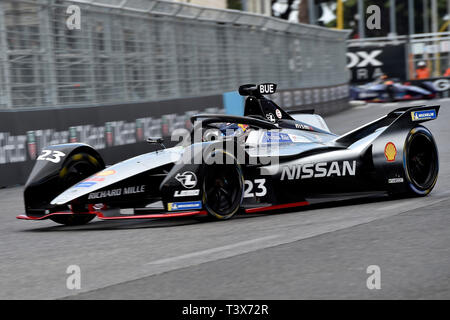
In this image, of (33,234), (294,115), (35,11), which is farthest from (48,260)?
(35,11)

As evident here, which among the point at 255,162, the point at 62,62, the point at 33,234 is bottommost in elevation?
the point at 33,234

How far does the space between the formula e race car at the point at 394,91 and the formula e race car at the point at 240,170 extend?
22853 millimetres

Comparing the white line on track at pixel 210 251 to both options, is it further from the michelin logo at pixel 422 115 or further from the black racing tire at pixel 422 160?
the michelin logo at pixel 422 115

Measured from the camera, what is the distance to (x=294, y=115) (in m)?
9.79

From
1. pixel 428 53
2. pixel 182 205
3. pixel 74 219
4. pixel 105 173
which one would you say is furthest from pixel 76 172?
pixel 428 53

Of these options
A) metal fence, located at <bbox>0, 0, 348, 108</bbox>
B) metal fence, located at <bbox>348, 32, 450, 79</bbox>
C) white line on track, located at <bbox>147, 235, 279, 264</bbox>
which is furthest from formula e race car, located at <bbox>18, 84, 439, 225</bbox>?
metal fence, located at <bbox>348, 32, 450, 79</bbox>

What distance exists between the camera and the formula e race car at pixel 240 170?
750cm

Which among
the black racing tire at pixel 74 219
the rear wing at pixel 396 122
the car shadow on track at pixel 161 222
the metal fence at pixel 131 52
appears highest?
the metal fence at pixel 131 52

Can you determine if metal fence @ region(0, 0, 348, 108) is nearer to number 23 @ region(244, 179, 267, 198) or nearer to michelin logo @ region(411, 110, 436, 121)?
number 23 @ region(244, 179, 267, 198)

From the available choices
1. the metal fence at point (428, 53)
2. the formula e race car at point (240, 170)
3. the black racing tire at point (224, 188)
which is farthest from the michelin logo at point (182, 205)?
the metal fence at point (428, 53)

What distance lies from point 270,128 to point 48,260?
3.18 metres

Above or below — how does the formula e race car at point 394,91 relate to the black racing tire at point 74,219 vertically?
above

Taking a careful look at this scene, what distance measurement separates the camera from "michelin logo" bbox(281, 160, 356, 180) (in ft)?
26.8
